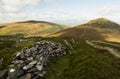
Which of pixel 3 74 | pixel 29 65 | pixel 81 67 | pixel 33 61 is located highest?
pixel 33 61

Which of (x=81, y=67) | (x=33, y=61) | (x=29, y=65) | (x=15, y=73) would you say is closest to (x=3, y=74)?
(x=15, y=73)

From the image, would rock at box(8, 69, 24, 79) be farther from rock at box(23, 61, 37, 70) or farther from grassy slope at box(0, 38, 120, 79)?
grassy slope at box(0, 38, 120, 79)

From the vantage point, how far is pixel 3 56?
42.8m

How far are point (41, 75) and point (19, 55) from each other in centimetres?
787

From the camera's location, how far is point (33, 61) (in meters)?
36.9

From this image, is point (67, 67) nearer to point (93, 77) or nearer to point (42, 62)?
point (42, 62)

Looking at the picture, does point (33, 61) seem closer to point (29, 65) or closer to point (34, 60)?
point (34, 60)

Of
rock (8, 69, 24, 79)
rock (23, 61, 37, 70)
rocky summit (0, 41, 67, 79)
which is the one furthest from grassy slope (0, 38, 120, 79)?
rock (8, 69, 24, 79)

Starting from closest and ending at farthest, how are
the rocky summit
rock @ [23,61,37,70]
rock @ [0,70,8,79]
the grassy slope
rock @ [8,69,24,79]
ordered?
1. the grassy slope
2. rock @ [8,69,24,79]
3. rock @ [0,70,8,79]
4. the rocky summit
5. rock @ [23,61,37,70]

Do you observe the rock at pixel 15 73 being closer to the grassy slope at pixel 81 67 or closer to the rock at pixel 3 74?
the rock at pixel 3 74

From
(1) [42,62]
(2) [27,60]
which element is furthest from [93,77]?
(2) [27,60]

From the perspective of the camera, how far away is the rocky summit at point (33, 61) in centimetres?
3419

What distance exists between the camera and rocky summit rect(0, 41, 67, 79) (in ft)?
112

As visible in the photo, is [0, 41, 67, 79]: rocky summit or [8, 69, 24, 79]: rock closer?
[8, 69, 24, 79]: rock
